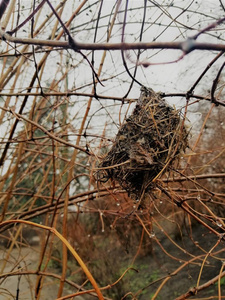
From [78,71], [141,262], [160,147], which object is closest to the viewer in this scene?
[160,147]

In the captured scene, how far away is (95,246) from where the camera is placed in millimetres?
6930

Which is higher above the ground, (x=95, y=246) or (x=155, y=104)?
(x=155, y=104)

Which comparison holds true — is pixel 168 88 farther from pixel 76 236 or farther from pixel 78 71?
pixel 76 236

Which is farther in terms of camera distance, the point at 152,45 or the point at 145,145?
the point at 145,145

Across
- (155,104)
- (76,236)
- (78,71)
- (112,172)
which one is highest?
(78,71)

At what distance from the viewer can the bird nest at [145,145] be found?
109 cm

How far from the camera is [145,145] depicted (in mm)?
1112

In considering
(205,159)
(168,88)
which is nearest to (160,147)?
(168,88)

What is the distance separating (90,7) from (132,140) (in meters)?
1.35

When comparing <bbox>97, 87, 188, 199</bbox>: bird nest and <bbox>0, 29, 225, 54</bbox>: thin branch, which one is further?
<bbox>97, 87, 188, 199</bbox>: bird nest

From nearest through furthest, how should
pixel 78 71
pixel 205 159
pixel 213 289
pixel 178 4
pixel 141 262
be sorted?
1. pixel 178 4
2. pixel 78 71
3. pixel 213 289
4. pixel 205 159
5. pixel 141 262

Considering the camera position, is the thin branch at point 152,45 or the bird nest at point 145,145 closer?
the thin branch at point 152,45

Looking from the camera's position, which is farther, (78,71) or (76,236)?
(76,236)

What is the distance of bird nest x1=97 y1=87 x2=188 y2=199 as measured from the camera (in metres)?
1.09
